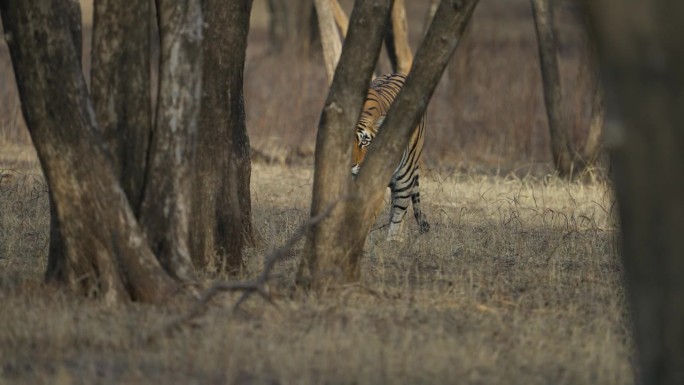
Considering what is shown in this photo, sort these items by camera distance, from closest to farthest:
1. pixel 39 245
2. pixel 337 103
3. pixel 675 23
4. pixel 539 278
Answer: pixel 675 23
pixel 337 103
pixel 539 278
pixel 39 245

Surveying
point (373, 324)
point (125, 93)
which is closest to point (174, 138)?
point (125, 93)

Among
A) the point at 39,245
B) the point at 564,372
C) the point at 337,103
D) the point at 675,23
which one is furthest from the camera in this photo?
the point at 39,245

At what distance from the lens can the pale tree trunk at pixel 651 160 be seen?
3381 millimetres

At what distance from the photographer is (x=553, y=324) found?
18.6 feet

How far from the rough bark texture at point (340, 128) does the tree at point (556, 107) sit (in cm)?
626

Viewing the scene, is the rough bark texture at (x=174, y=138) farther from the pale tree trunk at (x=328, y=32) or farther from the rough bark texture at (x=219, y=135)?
the pale tree trunk at (x=328, y=32)

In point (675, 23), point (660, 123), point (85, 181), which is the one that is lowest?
point (85, 181)

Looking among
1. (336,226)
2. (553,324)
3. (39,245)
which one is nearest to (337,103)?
(336,226)

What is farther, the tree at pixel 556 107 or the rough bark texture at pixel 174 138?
the tree at pixel 556 107

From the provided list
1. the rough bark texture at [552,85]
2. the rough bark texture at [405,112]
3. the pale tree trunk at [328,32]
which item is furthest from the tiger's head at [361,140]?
the rough bark texture at [552,85]

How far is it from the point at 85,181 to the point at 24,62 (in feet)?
2.08

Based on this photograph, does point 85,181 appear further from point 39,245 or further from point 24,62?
point 39,245

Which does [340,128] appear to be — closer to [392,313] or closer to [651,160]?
[392,313]

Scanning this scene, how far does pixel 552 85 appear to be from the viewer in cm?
1220
